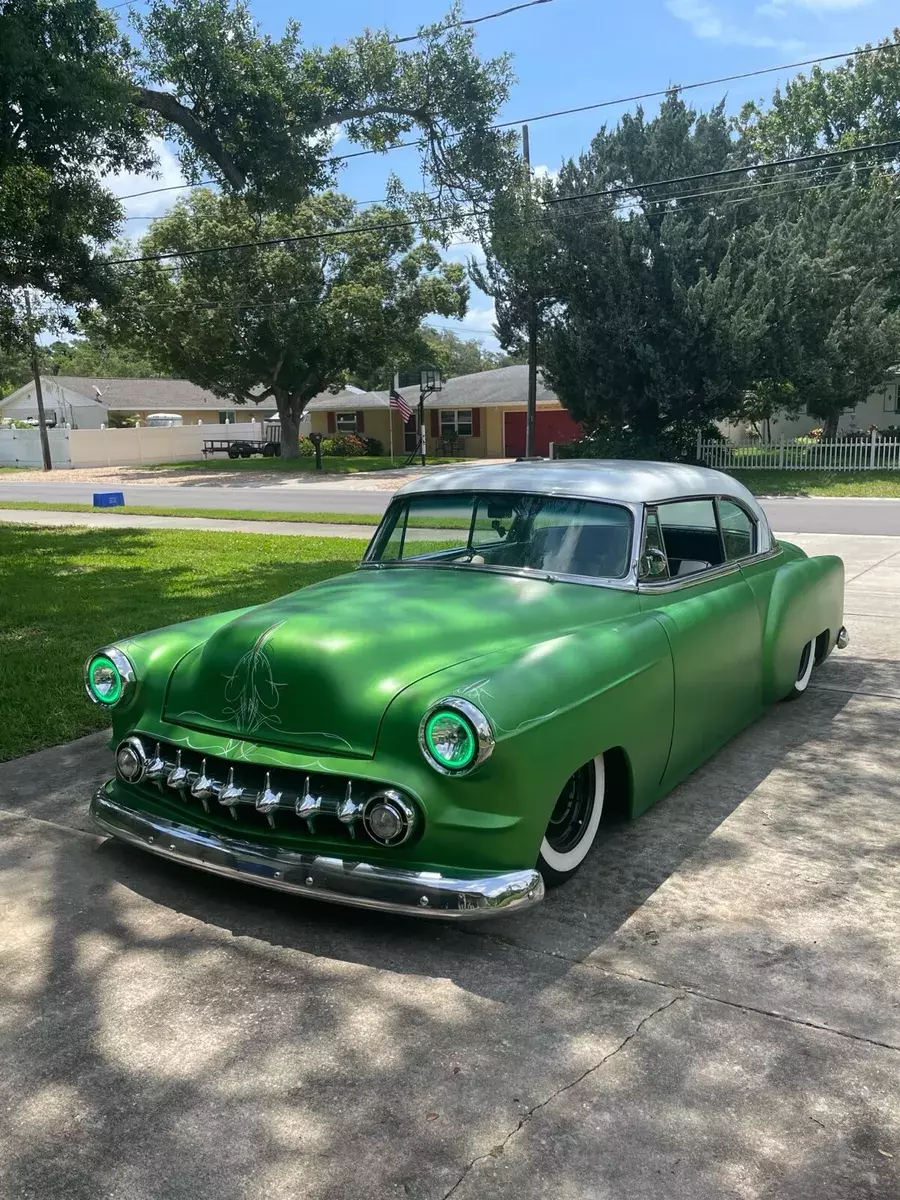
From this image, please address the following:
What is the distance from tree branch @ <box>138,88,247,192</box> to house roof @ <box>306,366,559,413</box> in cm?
2951

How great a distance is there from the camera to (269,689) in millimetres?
3512

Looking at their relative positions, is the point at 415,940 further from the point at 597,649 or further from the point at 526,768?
the point at 597,649

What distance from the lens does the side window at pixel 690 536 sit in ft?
15.6

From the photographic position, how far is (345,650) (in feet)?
11.6

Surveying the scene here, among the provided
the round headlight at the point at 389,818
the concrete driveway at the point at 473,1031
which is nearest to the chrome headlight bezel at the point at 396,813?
the round headlight at the point at 389,818

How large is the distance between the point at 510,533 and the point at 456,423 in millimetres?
42238

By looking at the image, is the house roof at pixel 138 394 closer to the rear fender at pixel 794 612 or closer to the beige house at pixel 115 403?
the beige house at pixel 115 403

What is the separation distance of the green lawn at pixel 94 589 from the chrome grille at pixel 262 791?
81.9 inches

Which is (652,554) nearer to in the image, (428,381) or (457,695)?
(457,695)

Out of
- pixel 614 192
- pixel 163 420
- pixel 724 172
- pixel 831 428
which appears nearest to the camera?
pixel 724 172

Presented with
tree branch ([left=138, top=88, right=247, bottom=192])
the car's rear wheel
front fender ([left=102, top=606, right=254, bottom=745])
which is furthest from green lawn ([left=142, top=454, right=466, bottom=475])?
front fender ([left=102, top=606, right=254, bottom=745])

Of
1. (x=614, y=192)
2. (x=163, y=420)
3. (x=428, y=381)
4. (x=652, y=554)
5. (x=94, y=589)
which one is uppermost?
(x=614, y=192)

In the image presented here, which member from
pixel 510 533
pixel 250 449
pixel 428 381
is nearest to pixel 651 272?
pixel 428 381

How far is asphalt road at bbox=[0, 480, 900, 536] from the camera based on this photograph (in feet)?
54.1
